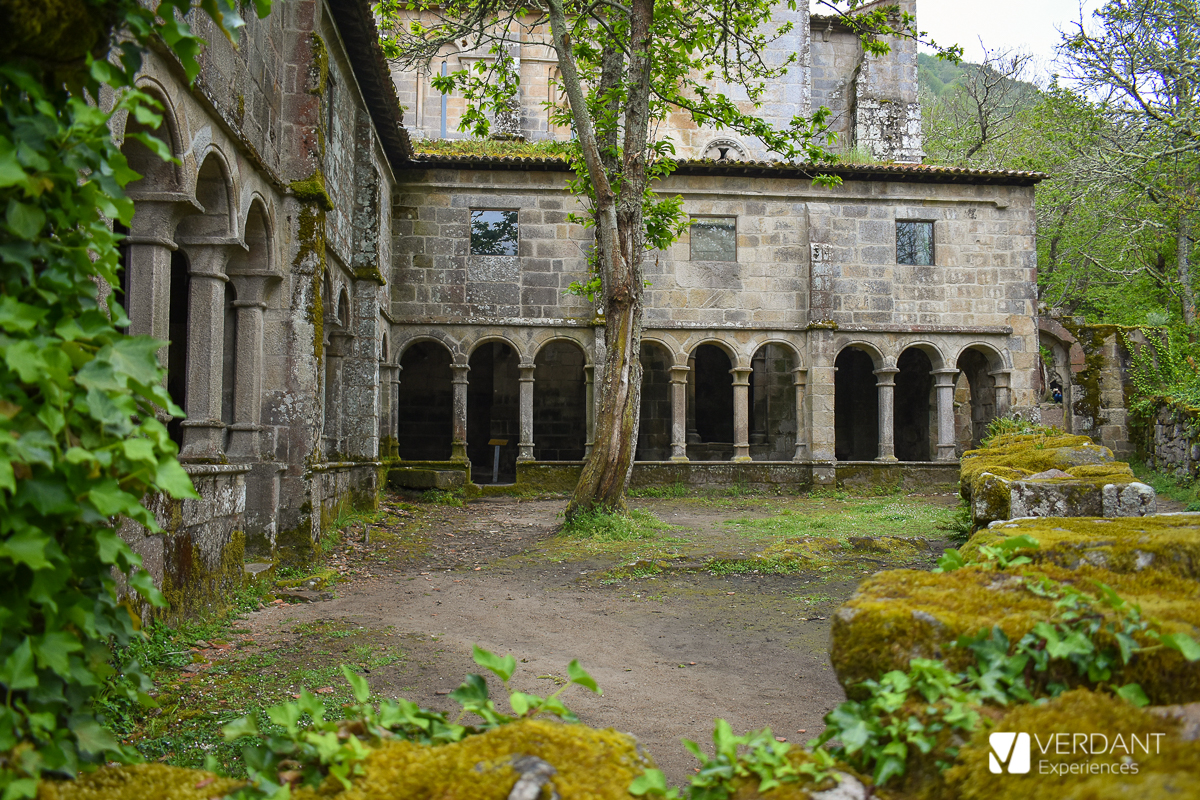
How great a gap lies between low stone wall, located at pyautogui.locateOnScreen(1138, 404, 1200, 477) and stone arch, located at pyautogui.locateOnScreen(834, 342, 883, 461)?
5349mm

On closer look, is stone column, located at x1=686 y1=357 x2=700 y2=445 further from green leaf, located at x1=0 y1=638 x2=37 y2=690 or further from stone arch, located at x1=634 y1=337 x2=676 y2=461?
green leaf, located at x1=0 y1=638 x2=37 y2=690

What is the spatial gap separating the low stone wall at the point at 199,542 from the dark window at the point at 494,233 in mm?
9135

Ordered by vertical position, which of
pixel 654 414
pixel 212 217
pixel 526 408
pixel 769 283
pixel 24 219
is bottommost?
pixel 654 414

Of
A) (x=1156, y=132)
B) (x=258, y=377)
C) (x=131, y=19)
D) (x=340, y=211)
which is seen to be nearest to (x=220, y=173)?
(x=258, y=377)

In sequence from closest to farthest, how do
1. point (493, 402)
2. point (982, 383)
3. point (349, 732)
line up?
point (349, 732) < point (982, 383) < point (493, 402)

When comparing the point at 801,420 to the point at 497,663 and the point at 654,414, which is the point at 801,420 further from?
the point at 497,663

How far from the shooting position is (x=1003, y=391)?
15555 millimetres

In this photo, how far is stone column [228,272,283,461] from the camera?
22.4 feet

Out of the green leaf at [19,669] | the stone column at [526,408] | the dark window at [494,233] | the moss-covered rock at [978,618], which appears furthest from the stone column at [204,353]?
the stone column at [526,408]

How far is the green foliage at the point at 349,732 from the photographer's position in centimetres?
154

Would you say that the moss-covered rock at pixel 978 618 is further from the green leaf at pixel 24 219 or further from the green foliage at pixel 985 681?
the green leaf at pixel 24 219

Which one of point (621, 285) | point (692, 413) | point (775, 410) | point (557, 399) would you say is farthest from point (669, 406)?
point (621, 285)

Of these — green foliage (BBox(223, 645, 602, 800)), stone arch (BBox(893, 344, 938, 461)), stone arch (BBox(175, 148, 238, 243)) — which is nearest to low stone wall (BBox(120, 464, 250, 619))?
stone arch (BBox(175, 148, 238, 243))

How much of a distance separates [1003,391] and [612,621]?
12.7 m
